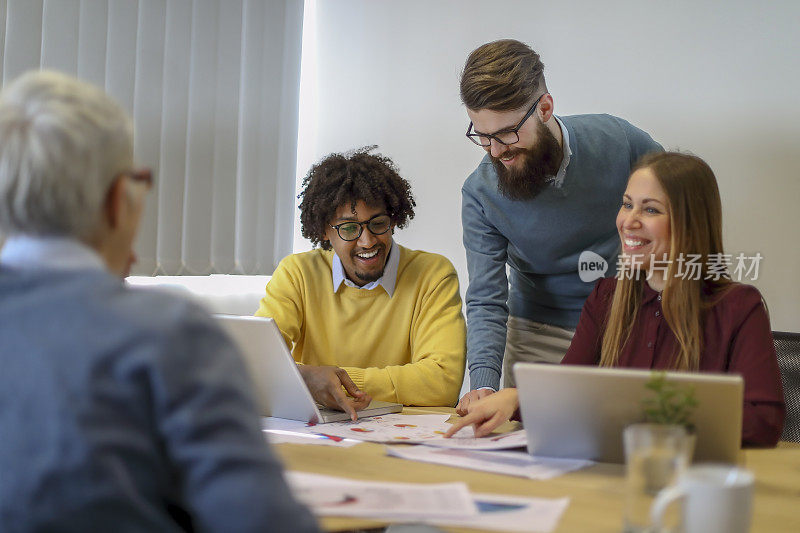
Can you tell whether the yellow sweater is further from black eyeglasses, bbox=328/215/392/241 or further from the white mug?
the white mug

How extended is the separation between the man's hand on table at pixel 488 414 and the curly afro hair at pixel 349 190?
0.94 meters

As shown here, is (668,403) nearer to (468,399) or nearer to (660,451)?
(660,451)

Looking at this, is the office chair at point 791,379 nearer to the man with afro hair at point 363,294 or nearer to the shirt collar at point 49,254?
the man with afro hair at point 363,294

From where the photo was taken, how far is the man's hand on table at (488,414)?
1.74 meters

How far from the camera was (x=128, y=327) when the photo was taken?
0.80 meters

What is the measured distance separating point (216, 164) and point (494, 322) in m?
1.52

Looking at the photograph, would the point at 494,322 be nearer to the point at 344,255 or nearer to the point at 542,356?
the point at 542,356

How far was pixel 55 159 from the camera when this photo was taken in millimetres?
866

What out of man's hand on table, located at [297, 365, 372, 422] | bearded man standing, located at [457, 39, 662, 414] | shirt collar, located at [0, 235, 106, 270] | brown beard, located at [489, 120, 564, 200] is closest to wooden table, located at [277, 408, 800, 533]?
man's hand on table, located at [297, 365, 372, 422]

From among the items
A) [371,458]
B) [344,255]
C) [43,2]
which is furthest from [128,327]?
[43,2]

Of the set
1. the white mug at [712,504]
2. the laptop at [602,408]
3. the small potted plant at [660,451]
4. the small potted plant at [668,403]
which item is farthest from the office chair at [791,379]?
the white mug at [712,504]

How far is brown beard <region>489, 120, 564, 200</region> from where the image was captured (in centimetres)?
243

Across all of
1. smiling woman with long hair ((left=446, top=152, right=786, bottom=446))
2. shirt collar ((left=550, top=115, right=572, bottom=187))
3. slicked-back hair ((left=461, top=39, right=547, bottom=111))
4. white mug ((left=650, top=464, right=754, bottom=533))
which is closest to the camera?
white mug ((left=650, top=464, right=754, bottom=533))

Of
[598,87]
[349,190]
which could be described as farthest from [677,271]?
[598,87]
